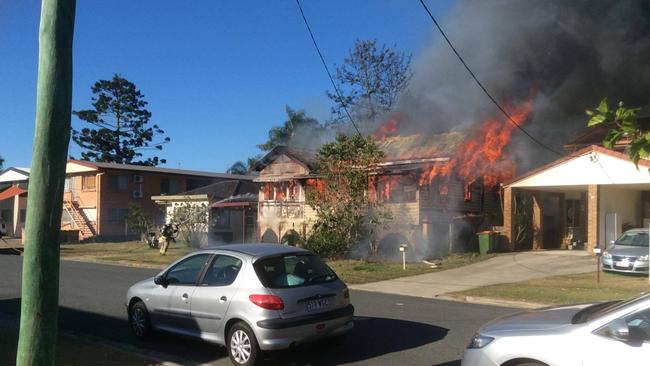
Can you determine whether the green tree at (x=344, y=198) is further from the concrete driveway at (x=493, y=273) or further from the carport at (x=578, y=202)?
the carport at (x=578, y=202)

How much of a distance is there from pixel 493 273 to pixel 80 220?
33759mm

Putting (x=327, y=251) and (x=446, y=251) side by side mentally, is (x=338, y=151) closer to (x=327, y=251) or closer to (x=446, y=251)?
(x=327, y=251)

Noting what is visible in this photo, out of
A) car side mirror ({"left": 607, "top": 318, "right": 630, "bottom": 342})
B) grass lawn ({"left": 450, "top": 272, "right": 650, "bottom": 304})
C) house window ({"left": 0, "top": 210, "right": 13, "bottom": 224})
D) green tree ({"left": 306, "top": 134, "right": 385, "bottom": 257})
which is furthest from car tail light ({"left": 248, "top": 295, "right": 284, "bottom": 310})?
house window ({"left": 0, "top": 210, "right": 13, "bottom": 224})

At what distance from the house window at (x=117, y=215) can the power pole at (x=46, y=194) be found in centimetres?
4132

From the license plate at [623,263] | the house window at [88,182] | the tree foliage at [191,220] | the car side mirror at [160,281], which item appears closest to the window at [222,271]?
the car side mirror at [160,281]

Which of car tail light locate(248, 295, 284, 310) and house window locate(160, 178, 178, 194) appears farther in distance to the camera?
house window locate(160, 178, 178, 194)

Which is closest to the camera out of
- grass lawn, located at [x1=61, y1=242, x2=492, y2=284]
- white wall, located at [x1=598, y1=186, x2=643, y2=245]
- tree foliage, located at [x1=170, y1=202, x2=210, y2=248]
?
grass lawn, located at [x1=61, y1=242, x2=492, y2=284]

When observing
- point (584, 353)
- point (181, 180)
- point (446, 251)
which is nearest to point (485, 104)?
point (446, 251)

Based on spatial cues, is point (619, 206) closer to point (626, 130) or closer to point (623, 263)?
point (623, 263)

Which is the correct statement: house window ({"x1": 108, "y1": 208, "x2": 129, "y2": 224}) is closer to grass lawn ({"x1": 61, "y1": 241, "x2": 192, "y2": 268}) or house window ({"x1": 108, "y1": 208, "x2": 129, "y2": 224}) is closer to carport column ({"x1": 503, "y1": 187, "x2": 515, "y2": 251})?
grass lawn ({"x1": 61, "y1": 241, "x2": 192, "y2": 268})

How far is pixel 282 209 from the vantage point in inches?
1143

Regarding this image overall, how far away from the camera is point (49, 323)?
361 centimetres

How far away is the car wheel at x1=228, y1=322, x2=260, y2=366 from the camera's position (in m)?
6.55

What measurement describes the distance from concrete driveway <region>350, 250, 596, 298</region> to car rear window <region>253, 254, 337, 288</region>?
687 cm
